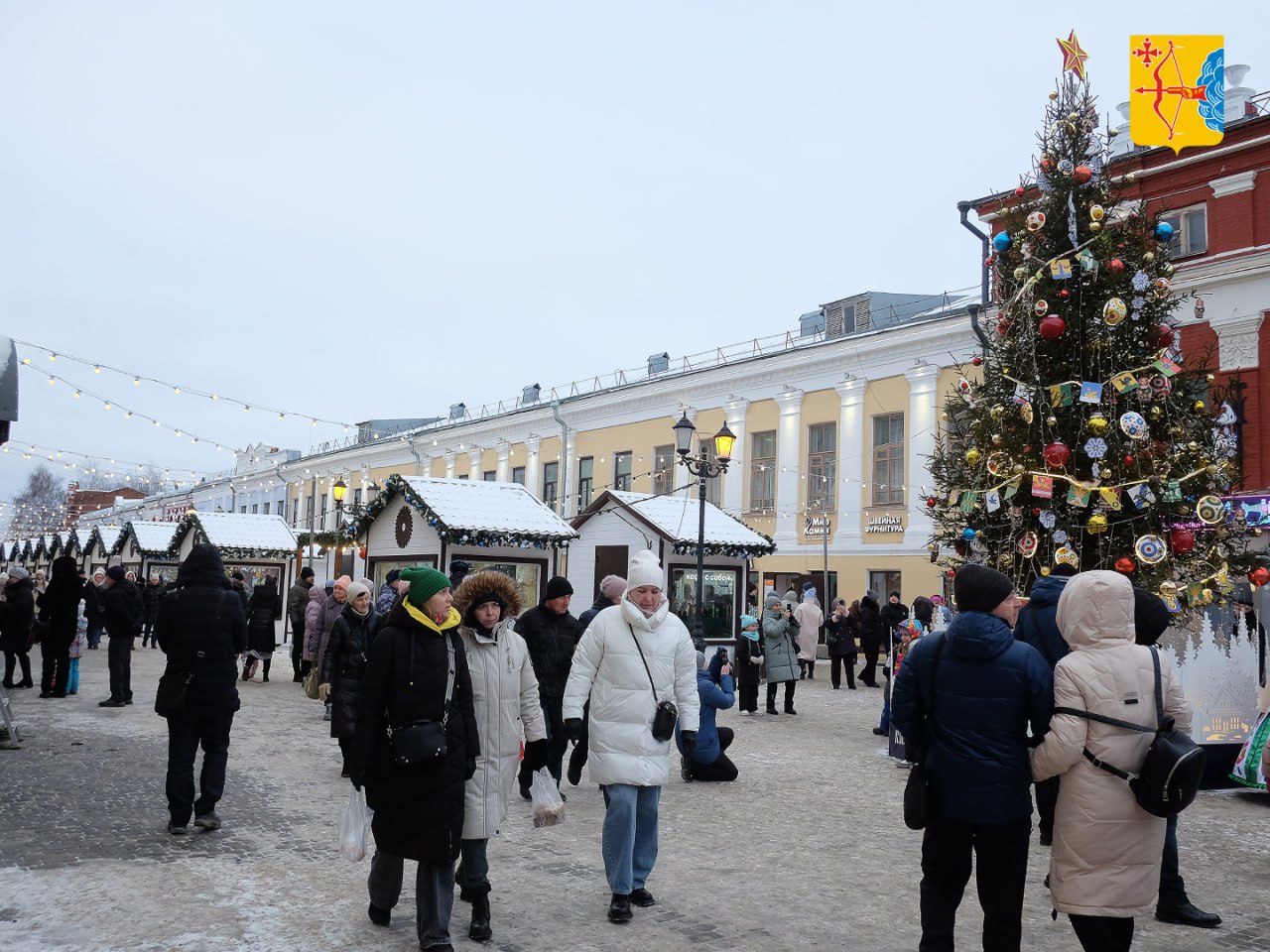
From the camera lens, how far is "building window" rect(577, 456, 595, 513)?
3841 centimetres

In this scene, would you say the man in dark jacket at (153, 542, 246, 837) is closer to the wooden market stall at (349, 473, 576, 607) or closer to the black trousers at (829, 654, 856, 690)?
the wooden market stall at (349, 473, 576, 607)

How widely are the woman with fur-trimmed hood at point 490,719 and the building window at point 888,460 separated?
2387cm

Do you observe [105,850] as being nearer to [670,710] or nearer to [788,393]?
[670,710]

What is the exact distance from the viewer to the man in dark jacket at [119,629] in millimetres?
12898

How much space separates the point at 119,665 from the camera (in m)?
13.0

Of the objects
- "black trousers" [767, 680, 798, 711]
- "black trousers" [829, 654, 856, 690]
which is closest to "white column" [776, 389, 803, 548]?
"black trousers" [829, 654, 856, 690]

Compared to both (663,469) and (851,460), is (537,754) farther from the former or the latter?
(663,469)

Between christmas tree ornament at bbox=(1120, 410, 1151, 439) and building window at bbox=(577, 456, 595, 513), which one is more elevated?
building window at bbox=(577, 456, 595, 513)

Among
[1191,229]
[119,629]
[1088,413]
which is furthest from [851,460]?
[119,629]

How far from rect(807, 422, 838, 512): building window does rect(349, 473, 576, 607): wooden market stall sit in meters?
13.5

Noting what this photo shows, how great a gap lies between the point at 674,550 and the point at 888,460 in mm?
12517

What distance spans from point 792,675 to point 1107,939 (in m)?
10.5

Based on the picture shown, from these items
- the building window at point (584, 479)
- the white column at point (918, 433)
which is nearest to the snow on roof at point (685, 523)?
the white column at point (918, 433)

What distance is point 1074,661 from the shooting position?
4.12m
